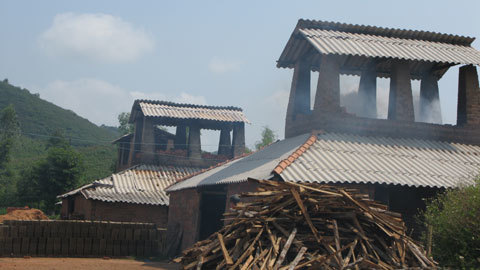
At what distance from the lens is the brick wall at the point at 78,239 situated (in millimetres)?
20859

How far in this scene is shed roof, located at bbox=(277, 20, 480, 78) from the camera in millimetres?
18203

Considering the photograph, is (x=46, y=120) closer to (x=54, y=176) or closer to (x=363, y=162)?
(x=54, y=176)

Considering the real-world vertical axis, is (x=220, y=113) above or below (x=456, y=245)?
above

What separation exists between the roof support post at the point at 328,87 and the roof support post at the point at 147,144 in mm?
15341

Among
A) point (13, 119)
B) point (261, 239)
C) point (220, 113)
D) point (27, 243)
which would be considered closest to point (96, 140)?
point (13, 119)

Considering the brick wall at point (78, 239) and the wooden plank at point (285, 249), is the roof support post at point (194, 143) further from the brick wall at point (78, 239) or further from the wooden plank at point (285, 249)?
the wooden plank at point (285, 249)

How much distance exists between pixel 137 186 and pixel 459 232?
19.5 m

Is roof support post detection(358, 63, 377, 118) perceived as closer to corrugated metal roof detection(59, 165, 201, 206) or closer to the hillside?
corrugated metal roof detection(59, 165, 201, 206)

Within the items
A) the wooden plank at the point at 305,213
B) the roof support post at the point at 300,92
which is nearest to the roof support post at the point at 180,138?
the roof support post at the point at 300,92

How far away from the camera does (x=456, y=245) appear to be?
11.1m

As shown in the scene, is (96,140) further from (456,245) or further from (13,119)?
(456,245)

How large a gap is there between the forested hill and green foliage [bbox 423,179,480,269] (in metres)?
78.2

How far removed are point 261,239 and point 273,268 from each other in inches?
42.7

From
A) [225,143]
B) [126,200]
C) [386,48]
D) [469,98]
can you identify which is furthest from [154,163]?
[469,98]
